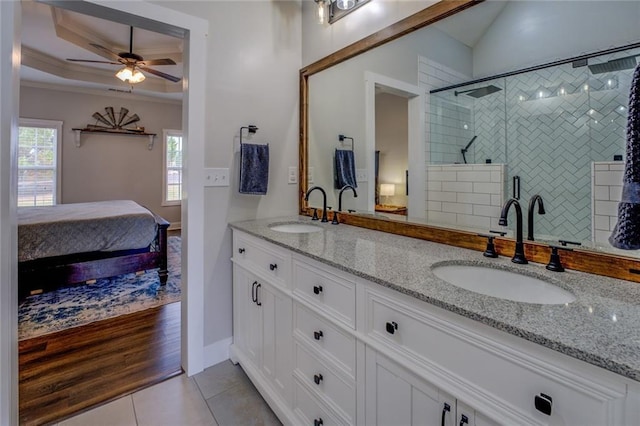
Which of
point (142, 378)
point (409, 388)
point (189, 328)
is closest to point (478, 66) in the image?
point (409, 388)

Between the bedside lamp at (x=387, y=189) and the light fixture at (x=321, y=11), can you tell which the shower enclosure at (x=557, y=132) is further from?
the light fixture at (x=321, y=11)

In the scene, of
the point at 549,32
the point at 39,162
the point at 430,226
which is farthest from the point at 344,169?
the point at 39,162

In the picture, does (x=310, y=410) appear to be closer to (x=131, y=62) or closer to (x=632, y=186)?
(x=632, y=186)

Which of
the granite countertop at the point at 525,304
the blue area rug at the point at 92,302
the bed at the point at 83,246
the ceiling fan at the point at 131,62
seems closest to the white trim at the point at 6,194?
the granite countertop at the point at 525,304

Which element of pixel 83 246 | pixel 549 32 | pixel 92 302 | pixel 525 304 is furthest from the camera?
pixel 83 246

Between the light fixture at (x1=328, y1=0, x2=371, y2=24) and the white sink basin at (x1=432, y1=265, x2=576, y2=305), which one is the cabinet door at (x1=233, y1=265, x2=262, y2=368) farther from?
the light fixture at (x1=328, y1=0, x2=371, y2=24)

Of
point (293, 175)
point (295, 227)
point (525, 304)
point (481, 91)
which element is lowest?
point (525, 304)

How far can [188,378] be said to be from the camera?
6.17ft

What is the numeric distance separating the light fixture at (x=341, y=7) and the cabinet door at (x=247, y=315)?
171 cm

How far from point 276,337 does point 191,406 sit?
630 mm

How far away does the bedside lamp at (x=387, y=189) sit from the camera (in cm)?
178

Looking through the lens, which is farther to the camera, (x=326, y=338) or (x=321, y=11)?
(x=321, y=11)

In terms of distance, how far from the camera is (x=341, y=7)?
1965mm

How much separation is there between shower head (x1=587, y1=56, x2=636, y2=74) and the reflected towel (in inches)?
15.3
